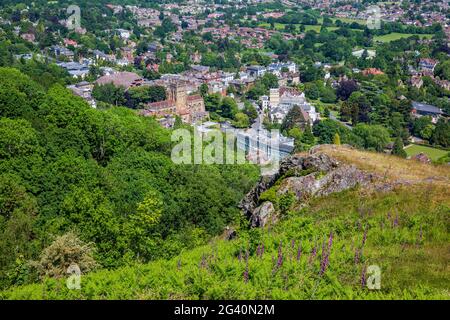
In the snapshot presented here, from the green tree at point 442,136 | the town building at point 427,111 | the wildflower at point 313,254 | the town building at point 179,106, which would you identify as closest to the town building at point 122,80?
the town building at point 179,106

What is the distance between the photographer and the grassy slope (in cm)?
827

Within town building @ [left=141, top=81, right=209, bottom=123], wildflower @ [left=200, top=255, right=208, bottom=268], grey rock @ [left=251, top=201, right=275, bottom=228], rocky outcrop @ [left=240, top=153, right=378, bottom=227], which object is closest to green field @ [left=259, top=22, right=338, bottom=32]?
town building @ [left=141, top=81, right=209, bottom=123]

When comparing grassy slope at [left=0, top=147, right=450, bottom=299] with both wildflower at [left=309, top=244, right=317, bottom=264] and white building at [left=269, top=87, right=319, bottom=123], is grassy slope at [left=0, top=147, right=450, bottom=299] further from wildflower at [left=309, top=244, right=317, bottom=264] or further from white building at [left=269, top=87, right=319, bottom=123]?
white building at [left=269, top=87, right=319, bottom=123]

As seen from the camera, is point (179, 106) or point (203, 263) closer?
point (203, 263)

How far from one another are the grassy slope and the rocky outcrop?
2.34 ft

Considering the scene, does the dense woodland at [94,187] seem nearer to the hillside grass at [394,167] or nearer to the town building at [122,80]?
the hillside grass at [394,167]

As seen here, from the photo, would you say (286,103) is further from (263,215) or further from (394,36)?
(263,215)

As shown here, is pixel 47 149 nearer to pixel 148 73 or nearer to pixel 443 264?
pixel 443 264

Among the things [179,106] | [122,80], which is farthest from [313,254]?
[122,80]

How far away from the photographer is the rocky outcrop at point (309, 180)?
43.7 feet

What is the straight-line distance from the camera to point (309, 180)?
13953mm

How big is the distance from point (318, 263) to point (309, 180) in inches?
197

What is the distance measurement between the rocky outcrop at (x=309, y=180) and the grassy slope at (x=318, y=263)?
2.34 feet

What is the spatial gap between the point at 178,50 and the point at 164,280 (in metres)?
80.1
